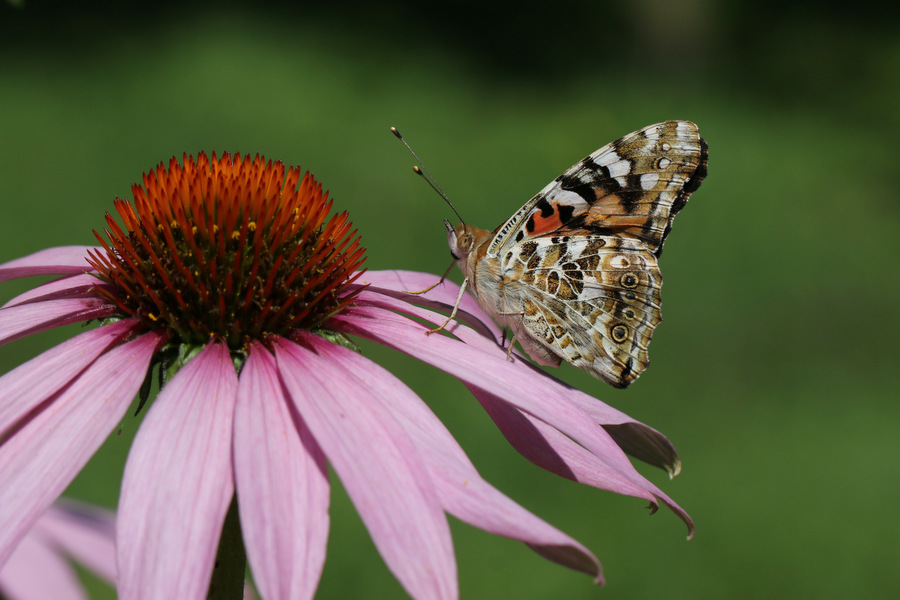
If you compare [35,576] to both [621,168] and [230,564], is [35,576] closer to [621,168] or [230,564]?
[230,564]

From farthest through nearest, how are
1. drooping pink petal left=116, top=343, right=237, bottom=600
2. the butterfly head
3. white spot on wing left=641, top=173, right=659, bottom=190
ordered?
1. the butterfly head
2. white spot on wing left=641, top=173, right=659, bottom=190
3. drooping pink petal left=116, top=343, right=237, bottom=600

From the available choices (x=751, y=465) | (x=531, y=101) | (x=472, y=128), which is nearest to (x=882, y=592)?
(x=751, y=465)

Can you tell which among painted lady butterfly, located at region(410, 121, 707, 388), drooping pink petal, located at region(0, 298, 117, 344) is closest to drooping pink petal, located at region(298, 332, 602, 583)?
drooping pink petal, located at region(0, 298, 117, 344)

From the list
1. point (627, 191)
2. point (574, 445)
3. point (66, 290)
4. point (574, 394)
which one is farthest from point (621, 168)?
point (66, 290)

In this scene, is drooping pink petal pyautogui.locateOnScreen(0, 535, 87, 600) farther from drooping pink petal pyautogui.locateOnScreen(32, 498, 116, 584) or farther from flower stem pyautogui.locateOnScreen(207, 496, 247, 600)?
flower stem pyautogui.locateOnScreen(207, 496, 247, 600)

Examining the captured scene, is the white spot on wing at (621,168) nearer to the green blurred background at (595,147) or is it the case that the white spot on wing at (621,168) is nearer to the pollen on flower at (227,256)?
the pollen on flower at (227,256)

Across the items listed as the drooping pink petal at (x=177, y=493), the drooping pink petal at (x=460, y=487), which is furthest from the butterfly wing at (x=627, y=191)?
the drooping pink petal at (x=177, y=493)

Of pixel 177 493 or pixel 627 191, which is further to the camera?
pixel 627 191
